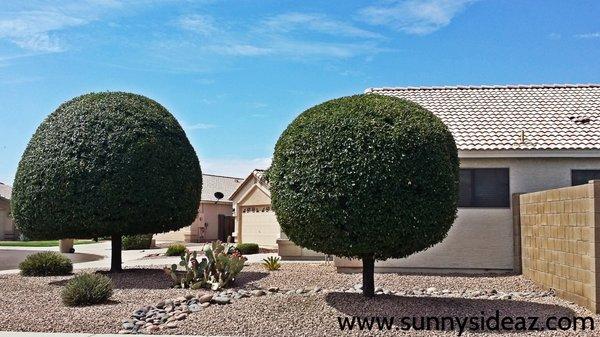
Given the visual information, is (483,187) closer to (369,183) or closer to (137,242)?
(369,183)

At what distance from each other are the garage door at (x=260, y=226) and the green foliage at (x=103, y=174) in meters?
13.4

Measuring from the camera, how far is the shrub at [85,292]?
12.5 m

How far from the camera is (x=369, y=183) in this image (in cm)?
1104

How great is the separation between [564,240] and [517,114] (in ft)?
23.9

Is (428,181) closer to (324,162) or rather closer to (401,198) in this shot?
(401,198)

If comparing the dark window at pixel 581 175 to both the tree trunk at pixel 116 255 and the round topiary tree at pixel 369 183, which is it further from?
the tree trunk at pixel 116 255

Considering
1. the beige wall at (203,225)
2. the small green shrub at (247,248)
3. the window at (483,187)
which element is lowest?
the small green shrub at (247,248)

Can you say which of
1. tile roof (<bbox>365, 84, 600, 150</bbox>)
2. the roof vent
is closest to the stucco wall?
tile roof (<bbox>365, 84, 600, 150</bbox>)

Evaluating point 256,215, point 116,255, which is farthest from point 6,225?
point 116,255

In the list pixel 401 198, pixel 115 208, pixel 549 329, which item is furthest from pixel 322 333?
pixel 115 208

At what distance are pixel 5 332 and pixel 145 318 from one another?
2095mm

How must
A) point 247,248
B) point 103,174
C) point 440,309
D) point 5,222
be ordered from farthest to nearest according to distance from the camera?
point 5,222 < point 247,248 < point 103,174 < point 440,309

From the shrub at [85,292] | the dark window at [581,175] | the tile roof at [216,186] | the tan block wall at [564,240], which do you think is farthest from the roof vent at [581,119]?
the tile roof at [216,186]

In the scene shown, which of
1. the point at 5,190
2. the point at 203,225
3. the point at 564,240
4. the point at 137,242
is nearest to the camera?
the point at 564,240
